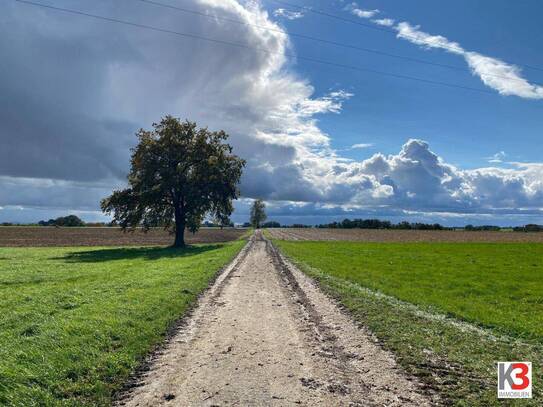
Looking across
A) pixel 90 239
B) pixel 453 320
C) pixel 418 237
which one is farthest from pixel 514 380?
pixel 418 237

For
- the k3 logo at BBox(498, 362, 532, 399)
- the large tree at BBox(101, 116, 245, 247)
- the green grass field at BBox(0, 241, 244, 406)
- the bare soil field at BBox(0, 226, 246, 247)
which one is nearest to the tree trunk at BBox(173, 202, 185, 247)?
the large tree at BBox(101, 116, 245, 247)

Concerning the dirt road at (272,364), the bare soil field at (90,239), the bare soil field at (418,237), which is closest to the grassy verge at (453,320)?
the dirt road at (272,364)

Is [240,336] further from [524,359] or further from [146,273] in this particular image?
[146,273]

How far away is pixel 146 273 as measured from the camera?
24.1 meters

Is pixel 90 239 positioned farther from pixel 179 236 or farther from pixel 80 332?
pixel 80 332

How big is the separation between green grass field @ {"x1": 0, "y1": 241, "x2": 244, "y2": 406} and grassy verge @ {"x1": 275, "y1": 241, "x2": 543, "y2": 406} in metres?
6.38

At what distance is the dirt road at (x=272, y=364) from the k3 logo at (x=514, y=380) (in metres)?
1.66

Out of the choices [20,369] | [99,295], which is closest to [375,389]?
[20,369]

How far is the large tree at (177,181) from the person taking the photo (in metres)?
51.0

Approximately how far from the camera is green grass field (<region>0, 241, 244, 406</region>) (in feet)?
23.8

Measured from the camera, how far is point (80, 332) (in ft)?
34.2

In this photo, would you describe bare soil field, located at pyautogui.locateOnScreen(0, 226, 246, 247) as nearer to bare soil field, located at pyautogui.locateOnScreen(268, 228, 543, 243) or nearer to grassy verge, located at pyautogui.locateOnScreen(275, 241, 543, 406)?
bare soil field, located at pyautogui.locateOnScreen(268, 228, 543, 243)

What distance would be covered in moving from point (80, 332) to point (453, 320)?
11.7 metres

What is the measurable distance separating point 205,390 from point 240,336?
376cm
